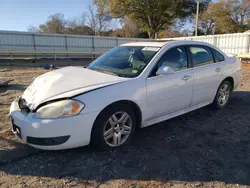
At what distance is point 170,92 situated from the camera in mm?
3539

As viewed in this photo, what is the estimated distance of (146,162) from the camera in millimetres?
2832

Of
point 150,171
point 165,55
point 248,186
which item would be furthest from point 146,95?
point 248,186

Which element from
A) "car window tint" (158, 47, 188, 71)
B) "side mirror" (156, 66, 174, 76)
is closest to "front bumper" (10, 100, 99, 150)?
"side mirror" (156, 66, 174, 76)

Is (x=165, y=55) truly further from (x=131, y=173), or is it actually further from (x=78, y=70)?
(x=131, y=173)

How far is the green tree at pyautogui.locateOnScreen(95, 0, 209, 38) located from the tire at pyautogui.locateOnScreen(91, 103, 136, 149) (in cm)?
2449

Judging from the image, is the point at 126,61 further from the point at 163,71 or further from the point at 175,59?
the point at 175,59

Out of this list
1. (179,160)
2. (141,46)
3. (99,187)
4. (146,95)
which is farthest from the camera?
(141,46)

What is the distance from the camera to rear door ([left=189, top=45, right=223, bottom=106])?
13.3 feet

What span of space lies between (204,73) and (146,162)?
2.26 meters

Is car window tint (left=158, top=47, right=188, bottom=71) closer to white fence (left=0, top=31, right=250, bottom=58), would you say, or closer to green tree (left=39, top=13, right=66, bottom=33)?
white fence (left=0, top=31, right=250, bottom=58)

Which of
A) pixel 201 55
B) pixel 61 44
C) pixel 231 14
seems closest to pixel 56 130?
pixel 201 55

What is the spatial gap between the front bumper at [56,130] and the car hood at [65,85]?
25cm

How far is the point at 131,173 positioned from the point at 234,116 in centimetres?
306

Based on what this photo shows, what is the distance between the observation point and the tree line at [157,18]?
26.5m
